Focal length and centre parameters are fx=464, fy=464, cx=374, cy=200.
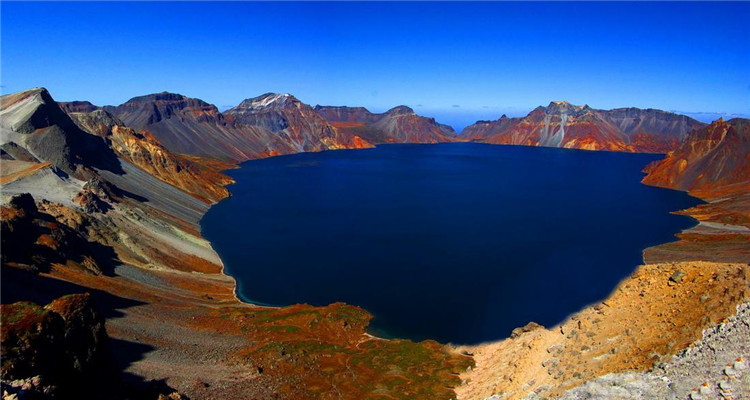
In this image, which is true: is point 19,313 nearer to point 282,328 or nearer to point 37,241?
point 282,328

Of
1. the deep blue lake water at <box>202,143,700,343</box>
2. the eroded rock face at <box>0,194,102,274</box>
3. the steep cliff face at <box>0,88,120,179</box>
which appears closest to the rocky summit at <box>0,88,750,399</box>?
the eroded rock face at <box>0,194,102,274</box>

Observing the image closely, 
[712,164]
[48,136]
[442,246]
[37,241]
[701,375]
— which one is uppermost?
[48,136]

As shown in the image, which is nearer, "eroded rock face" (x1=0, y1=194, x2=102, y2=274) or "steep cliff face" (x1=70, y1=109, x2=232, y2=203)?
"eroded rock face" (x1=0, y1=194, x2=102, y2=274)

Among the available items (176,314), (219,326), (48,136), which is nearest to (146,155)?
(48,136)

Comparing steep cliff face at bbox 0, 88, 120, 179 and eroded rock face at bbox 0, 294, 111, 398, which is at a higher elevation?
steep cliff face at bbox 0, 88, 120, 179

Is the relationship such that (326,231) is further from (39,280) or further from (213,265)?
(39,280)

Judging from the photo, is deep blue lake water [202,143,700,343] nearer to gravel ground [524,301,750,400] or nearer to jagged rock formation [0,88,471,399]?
jagged rock formation [0,88,471,399]
